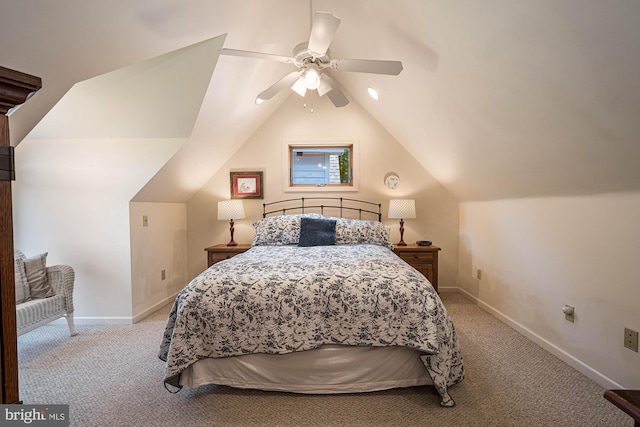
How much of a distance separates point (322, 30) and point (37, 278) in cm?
310

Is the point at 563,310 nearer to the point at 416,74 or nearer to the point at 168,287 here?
the point at 416,74

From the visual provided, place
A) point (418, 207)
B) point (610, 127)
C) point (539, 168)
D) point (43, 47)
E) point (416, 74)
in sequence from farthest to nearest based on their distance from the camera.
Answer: point (418, 207) < point (416, 74) < point (539, 168) < point (610, 127) < point (43, 47)

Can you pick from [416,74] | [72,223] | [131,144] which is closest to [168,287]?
[72,223]

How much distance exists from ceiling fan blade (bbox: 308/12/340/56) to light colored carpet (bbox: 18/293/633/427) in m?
2.21

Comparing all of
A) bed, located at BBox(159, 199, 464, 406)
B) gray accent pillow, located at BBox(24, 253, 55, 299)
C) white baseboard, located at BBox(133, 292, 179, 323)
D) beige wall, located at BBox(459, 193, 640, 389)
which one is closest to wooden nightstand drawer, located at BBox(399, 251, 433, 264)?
beige wall, located at BBox(459, 193, 640, 389)

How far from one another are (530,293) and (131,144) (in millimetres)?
3968

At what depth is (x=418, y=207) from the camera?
4270mm

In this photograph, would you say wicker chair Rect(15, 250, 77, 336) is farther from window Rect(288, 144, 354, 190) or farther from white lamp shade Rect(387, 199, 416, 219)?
white lamp shade Rect(387, 199, 416, 219)

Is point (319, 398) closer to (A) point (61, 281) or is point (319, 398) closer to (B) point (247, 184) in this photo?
(A) point (61, 281)

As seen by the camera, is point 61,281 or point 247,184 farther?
point 247,184

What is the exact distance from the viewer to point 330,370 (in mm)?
2012

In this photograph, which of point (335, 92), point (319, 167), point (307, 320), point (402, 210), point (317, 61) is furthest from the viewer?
point (319, 167)

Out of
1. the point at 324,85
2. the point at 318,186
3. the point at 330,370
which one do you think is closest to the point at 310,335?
the point at 330,370

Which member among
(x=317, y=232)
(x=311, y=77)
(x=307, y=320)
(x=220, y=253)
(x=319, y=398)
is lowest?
(x=319, y=398)
